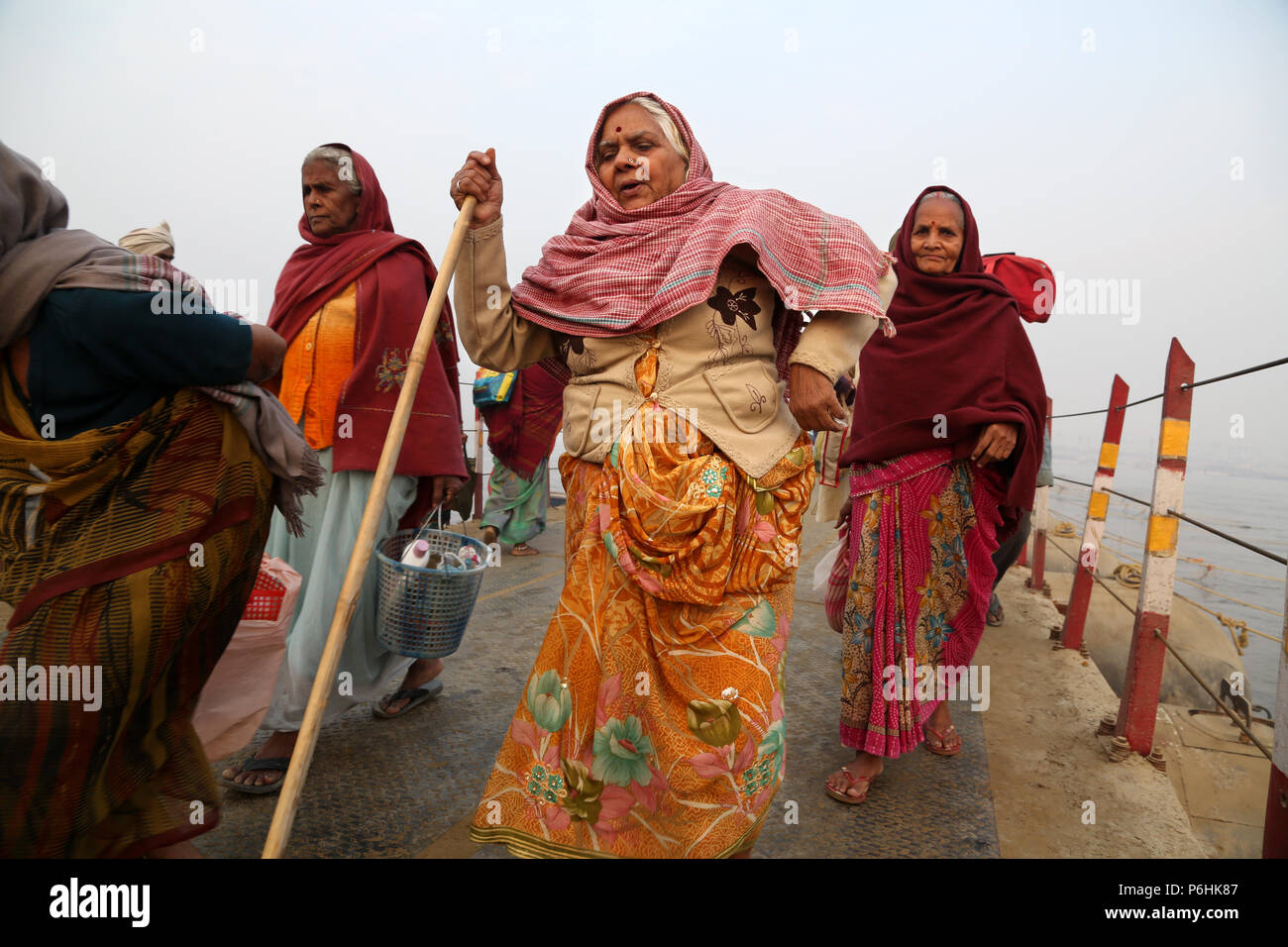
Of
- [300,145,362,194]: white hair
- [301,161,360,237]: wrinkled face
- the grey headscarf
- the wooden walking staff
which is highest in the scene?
[300,145,362,194]: white hair

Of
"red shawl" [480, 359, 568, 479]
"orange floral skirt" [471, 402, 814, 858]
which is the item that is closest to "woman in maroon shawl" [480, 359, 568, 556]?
"red shawl" [480, 359, 568, 479]

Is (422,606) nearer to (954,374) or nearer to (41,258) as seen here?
(41,258)

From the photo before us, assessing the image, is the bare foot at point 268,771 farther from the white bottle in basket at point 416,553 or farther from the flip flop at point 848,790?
the flip flop at point 848,790

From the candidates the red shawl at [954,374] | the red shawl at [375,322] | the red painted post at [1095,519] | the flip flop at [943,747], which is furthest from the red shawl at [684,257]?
Answer: the red painted post at [1095,519]

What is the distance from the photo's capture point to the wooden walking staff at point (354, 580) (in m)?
1.44

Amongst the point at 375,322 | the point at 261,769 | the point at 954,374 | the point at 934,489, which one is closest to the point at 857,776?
the point at 934,489

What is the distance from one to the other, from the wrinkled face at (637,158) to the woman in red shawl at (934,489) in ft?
4.40

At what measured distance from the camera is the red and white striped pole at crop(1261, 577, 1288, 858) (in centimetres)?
162

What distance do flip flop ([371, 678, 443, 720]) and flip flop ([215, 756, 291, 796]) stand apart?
513 mm

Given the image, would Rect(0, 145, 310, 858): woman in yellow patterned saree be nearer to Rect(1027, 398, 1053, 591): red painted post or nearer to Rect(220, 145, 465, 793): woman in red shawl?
Rect(220, 145, 465, 793): woman in red shawl

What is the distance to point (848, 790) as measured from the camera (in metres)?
2.49

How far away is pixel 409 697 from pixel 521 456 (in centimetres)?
325

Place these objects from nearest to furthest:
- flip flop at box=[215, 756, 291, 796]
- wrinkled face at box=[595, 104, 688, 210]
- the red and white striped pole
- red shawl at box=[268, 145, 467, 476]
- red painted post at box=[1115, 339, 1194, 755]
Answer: the red and white striped pole, wrinkled face at box=[595, 104, 688, 210], flip flop at box=[215, 756, 291, 796], red shawl at box=[268, 145, 467, 476], red painted post at box=[1115, 339, 1194, 755]

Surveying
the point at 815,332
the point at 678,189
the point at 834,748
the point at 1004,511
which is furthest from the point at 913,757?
the point at 678,189
